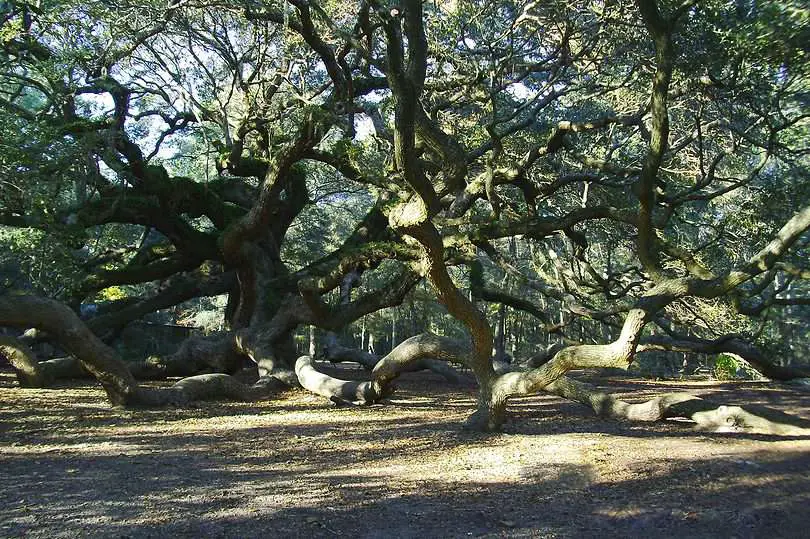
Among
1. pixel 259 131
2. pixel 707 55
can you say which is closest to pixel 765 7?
pixel 707 55

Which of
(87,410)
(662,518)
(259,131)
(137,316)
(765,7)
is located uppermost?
(259,131)

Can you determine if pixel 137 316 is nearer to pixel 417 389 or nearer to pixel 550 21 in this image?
pixel 417 389

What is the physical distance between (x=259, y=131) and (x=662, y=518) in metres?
10.2

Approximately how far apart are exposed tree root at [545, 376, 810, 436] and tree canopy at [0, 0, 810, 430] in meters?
0.06

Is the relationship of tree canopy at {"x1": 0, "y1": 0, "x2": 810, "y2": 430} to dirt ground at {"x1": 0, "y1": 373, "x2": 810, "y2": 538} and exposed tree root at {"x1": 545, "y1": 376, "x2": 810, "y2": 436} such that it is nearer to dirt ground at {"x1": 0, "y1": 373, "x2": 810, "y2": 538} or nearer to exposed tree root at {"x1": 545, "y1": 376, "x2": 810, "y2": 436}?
exposed tree root at {"x1": 545, "y1": 376, "x2": 810, "y2": 436}

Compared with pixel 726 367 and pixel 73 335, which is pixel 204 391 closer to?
pixel 73 335

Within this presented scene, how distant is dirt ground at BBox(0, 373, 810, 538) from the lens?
156 inches

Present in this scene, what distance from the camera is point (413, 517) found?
4.11 m

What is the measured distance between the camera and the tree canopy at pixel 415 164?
6.55 metres

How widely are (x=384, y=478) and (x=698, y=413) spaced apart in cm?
397

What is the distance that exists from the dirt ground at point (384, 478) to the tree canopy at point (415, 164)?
848 millimetres

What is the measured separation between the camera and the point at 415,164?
545cm

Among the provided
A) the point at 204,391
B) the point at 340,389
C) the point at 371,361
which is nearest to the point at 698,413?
the point at 340,389

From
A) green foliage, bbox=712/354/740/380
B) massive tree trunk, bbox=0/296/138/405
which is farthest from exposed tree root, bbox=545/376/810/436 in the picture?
green foliage, bbox=712/354/740/380
